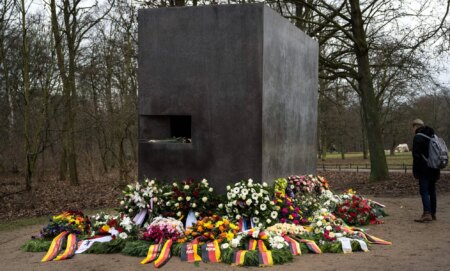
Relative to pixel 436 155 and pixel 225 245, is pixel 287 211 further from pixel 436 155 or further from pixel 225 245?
pixel 436 155

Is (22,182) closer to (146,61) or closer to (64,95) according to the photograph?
(64,95)

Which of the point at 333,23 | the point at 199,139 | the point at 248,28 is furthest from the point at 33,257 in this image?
the point at 333,23

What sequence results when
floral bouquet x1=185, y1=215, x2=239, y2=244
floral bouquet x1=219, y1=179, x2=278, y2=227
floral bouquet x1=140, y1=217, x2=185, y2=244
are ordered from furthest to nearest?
floral bouquet x1=219, y1=179, x2=278, y2=227 < floral bouquet x1=140, y1=217, x2=185, y2=244 < floral bouquet x1=185, y1=215, x2=239, y2=244

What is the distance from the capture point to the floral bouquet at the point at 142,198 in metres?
8.41

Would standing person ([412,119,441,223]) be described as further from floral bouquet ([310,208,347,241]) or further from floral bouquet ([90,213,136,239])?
floral bouquet ([90,213,136,239])

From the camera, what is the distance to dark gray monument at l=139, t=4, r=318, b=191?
27.6 ft

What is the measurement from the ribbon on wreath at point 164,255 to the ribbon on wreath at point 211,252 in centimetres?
51

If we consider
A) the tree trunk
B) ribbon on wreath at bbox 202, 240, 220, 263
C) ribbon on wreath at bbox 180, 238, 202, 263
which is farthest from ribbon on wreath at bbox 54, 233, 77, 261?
the tree trunk

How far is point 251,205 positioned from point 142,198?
1883 millimetres

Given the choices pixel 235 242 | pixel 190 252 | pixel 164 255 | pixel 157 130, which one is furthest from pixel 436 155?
pixel 164 255

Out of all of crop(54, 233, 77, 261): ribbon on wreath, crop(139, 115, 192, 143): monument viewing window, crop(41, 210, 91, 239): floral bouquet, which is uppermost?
crop(139, 115, 192, 143): monument viewing window

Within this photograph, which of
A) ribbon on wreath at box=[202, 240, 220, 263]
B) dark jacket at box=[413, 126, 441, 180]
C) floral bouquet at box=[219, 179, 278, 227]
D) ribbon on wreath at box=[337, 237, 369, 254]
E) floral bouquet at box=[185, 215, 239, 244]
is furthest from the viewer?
dark jacket at box=[413, 126, 441, 180]

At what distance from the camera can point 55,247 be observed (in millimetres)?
7570

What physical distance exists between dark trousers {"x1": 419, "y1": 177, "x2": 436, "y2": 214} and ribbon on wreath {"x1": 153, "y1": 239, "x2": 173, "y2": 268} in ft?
16.1
